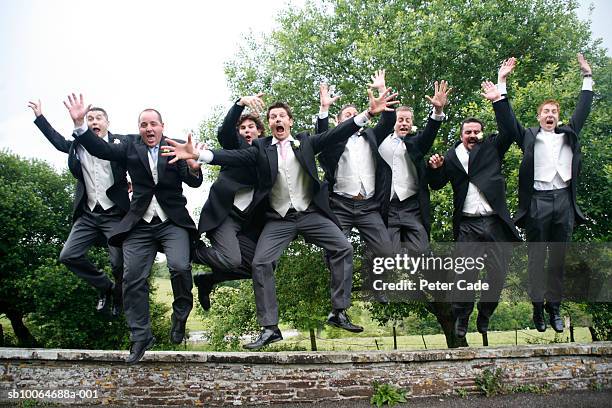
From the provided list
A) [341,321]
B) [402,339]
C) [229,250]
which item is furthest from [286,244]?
[402,339]

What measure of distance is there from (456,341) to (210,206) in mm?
10833

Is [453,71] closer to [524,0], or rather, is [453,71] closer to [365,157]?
[524,0]

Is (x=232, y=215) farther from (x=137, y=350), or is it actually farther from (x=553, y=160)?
(x=553, y=160)

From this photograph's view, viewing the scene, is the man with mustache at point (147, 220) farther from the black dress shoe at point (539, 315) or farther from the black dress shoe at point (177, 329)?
the black dress shoe at point (539, 315)

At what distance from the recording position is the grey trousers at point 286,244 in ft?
19.1

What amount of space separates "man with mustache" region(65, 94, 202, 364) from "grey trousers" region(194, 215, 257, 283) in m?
0.25

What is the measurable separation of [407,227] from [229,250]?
2.31 metres

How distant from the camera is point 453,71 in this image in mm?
14648

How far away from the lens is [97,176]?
6.48 metres

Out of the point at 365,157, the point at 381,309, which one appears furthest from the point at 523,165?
the point at 381,309

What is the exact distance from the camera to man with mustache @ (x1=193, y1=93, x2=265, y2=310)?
6.04 m

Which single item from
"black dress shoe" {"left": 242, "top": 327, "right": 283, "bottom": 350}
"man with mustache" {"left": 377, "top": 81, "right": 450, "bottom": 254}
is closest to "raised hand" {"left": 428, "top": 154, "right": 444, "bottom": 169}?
"man with mustache" {"left": 377, "top": 81, "right": 450, "bottom": 254}

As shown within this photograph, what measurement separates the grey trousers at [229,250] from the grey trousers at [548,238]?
346 cm

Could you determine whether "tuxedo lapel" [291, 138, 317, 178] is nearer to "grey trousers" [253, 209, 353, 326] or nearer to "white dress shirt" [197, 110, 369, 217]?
"white dress shirt" [197, 110, 369, 217]
